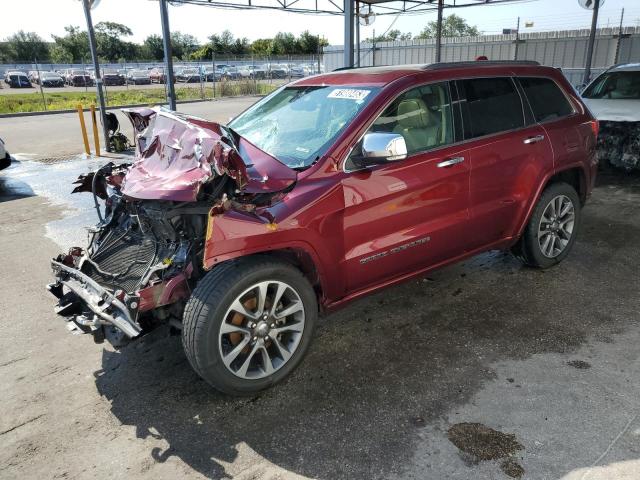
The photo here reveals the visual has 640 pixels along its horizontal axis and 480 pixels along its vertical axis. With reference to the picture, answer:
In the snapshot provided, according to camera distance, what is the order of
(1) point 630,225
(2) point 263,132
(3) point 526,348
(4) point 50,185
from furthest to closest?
(4) point 50,185 < (1) point 630,225 < (2) point 263,132 < (3) point 526,348

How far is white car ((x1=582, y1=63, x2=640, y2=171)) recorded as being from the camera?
26.2 feet

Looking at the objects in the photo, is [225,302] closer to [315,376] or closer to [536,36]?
[315,376]

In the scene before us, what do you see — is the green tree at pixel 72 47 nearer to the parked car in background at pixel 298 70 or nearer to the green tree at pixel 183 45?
the green tree at pixel 183 45

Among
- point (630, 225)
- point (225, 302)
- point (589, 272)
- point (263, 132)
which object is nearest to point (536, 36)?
point (630, 225)

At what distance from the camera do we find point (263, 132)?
4047 millimetres

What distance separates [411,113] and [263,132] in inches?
44.5

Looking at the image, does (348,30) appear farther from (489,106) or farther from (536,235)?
(536,235)

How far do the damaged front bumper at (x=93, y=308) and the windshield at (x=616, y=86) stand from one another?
8816 millimetres

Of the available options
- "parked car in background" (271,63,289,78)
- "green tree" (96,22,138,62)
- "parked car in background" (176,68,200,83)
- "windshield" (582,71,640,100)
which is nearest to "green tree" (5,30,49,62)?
"green tree" (96,22,138,62)

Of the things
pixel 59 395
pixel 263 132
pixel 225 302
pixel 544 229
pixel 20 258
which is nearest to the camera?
pixel 225 302

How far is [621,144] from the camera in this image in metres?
8.16

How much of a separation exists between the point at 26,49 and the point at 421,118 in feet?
218

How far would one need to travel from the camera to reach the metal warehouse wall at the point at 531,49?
18969mm

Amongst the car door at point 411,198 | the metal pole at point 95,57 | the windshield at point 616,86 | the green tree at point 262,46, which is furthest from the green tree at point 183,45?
the car door at point 411,198
